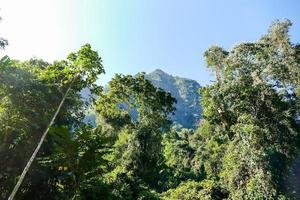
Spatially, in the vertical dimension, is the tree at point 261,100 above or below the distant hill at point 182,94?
below

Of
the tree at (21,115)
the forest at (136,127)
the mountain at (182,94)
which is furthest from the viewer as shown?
the mountain at (182,94)

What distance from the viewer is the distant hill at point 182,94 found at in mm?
135250

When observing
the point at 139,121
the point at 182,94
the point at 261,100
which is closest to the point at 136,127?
the point at 139,121

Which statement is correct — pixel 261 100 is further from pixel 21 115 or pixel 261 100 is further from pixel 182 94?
pixel 182 94

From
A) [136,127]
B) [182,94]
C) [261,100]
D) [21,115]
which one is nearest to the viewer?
[21,115]

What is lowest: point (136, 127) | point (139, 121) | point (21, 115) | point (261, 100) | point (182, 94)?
point (21, 115)

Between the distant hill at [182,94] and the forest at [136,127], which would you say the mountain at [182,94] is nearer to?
the distant hill at [182,94]

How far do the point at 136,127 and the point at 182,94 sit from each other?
13536 centimetres

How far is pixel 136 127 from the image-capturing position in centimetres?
2744

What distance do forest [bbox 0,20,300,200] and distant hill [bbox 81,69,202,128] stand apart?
9638cm

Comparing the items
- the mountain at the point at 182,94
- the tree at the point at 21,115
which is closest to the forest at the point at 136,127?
the tree at the point at 21,115

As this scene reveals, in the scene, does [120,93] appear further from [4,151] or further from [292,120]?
[4,151]

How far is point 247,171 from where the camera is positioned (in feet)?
68.9

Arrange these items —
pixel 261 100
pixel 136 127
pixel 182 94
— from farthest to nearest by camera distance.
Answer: pixel 182 94, pixel 136 127, pixel 261 100
